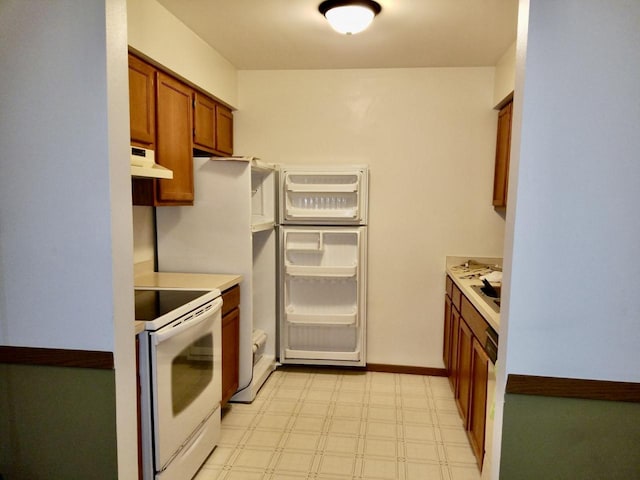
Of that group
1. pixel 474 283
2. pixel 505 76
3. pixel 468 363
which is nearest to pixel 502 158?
pixel 505 76

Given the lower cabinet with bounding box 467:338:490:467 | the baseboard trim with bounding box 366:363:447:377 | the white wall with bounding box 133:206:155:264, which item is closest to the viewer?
the lower cabinet with bounding box 467:338:490:467

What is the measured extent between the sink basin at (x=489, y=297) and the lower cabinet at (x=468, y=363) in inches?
3.3

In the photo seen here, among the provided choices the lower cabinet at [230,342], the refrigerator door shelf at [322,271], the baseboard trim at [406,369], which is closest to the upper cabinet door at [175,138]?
the lower cabinet at [230,342]

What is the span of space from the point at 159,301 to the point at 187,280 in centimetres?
54

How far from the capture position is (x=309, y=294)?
364 centimetres

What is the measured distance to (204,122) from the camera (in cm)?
310

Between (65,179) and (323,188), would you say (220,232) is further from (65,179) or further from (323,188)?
(65,179)

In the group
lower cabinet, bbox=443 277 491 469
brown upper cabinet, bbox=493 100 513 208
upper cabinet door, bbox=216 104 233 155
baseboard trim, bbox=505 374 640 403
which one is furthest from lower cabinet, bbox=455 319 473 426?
upper cabinet door, bbox=216 104 233 155

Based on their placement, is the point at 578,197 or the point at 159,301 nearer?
the point at 578,197

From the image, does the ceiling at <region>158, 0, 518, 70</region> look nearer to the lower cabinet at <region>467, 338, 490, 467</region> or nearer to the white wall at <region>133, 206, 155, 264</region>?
the white wall at <region>133, 206, 155, 264</region>

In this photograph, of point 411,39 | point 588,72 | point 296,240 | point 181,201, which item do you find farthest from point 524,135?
point 296,240

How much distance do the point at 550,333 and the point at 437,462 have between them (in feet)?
4.75

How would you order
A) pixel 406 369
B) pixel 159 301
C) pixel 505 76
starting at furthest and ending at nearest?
pixel 406 369 → pixel 505 76 → pixel 159 301

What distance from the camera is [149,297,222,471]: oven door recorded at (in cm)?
184
